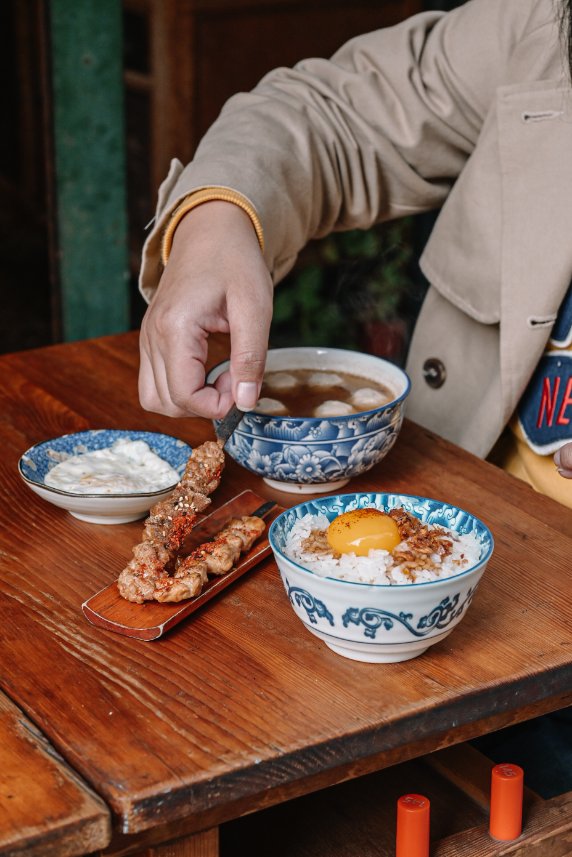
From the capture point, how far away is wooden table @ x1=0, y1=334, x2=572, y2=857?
0.88 metres

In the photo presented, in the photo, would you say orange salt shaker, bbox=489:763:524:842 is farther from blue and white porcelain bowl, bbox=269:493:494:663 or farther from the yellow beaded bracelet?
the yellow beaded bracelet

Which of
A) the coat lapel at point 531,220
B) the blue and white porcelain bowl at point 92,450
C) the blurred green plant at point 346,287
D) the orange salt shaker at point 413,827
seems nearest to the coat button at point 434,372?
the coat lapel at point 531,220

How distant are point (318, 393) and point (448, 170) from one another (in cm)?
72

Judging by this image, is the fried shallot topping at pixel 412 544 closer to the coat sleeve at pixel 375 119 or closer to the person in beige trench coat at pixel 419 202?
the person in beige trench coat at pixel 419 202

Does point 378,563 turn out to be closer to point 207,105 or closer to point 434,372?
point 434,372

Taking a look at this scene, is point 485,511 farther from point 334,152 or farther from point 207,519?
point 334,152

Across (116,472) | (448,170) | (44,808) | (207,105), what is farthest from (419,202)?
(207,105)

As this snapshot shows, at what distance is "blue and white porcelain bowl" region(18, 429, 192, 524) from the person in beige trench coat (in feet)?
0.19

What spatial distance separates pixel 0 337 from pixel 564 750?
3774mm

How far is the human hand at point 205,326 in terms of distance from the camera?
130 centimetres

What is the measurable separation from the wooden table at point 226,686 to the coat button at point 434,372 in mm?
563

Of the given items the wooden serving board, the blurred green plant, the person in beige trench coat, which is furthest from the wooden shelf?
the blurred green plant

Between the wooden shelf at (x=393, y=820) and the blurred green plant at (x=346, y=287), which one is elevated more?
the wooden shelf at (x=393, y=820)

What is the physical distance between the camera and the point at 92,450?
4.65 feet
